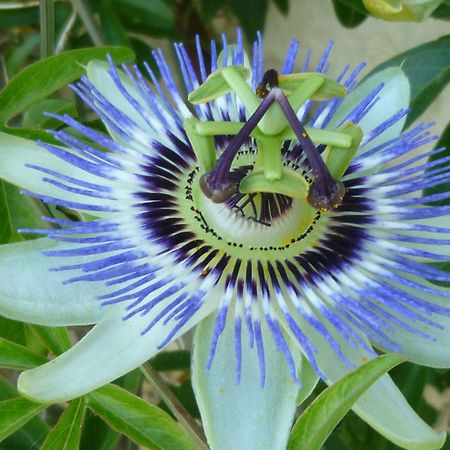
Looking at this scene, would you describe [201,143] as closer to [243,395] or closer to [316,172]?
[316,172]

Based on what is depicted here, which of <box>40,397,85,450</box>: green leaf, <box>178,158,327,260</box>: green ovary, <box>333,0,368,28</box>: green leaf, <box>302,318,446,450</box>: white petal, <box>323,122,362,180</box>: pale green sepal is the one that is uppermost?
<box>333,0,368,28</box>: green leaf

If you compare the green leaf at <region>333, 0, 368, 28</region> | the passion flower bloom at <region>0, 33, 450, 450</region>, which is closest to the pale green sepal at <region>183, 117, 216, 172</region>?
the passion flower bloom at <region>0, 33, 450, 450</region>

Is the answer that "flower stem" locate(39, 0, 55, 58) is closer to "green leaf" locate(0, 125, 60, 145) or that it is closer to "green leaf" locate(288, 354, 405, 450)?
"green leaf" locate(0, 125, 60, 145)

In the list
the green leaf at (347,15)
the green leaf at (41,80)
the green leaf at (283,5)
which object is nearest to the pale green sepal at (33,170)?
the green leaf at (41,80)

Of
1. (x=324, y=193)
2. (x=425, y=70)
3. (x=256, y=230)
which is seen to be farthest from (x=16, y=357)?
(x=425, y=70)

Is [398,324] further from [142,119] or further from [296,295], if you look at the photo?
[142,119]

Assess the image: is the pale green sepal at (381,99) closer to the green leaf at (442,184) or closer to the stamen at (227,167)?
the green leaf at (442,184)
